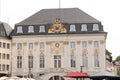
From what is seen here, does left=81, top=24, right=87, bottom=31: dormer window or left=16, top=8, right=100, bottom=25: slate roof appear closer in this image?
left=81, top=24, right=87, bottom=31: dormer window

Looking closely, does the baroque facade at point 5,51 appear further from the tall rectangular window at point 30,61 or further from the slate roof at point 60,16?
the tall rectangular window at point 30,61

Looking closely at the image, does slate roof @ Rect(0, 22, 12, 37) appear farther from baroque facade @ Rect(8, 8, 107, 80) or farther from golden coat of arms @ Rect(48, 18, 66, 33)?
golden coat of arms @ Rect(48, 18, 66, 33)

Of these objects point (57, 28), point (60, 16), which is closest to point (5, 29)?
point (57, 28)

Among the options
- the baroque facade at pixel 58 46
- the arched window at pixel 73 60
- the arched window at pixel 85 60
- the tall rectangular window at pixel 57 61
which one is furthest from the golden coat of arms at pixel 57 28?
the arched window at pixel 85 60

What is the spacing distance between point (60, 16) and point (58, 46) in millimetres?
6749

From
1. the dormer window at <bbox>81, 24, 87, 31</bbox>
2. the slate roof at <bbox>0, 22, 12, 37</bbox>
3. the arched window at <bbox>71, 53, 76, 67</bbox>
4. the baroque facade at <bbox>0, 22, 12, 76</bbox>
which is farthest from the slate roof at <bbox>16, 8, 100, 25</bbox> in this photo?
the arched window at <bbox>71, 53, 76, 67</bbox>

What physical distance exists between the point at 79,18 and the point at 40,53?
33.3 feet

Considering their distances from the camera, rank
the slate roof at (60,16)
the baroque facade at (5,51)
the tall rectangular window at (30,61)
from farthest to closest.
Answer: the baroque facade at (5,51)
the slate roof at (60,16)
the tall rectangular window at (30,61)

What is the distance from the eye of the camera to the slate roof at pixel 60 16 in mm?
85625

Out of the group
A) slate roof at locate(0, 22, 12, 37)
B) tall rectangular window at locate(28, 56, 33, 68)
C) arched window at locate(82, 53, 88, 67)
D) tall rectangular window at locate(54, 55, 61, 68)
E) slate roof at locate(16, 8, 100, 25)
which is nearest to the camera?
arched window at locate(82, 53, 88, 67)

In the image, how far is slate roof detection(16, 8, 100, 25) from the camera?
281 ft

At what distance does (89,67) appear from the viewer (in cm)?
8250

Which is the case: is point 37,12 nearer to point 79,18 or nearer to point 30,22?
point 30,22

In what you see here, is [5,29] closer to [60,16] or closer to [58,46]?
[60,16]
